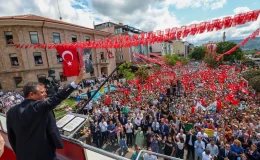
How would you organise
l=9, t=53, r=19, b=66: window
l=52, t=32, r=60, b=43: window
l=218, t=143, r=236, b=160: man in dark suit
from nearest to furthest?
1. l=218, t=143, r=236, b=160: man in dark suit
2. l=9, t=53, r=19, b=66: window
3. l=52, t=32, r=60, b=43: window

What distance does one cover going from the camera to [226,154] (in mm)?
5871

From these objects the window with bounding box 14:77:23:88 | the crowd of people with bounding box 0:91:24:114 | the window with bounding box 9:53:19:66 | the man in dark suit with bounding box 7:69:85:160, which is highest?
the window with bounding box 9:53:19:66

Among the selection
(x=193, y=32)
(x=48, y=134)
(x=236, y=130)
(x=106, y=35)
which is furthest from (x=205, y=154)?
(x=106, y=35)

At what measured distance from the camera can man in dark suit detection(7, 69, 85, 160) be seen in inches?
66.5

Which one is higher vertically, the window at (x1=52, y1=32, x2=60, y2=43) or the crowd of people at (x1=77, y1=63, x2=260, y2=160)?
the window at (x1=52, y1=32, x2=60, y2=43)

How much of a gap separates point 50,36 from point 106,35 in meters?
11.3

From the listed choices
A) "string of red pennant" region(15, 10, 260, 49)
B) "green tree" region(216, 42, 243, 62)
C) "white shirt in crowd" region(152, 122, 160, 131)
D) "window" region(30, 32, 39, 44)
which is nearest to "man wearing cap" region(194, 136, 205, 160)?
"white shirt in crowd" region(152, 122, 160, 131)

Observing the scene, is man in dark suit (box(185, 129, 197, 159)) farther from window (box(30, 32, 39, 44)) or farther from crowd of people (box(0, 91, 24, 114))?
window (box(30, 32, 39, 44))

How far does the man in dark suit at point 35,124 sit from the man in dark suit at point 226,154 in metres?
6.28

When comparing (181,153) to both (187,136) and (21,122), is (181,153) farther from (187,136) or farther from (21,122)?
(21,122)

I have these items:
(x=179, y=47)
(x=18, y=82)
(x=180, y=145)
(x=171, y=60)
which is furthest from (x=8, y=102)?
(x=179, y=47)

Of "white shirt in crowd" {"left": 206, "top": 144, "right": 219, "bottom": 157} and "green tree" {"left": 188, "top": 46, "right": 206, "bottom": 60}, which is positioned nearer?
"white shirt in crowd" {"left": 206, "top": 144, "right": 219, "bottom": 157}

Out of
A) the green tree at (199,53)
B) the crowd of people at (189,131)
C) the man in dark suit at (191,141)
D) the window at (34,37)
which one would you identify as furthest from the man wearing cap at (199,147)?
the green tree at (199,53)

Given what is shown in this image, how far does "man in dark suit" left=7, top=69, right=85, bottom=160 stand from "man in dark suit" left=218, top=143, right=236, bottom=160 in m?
6.28
